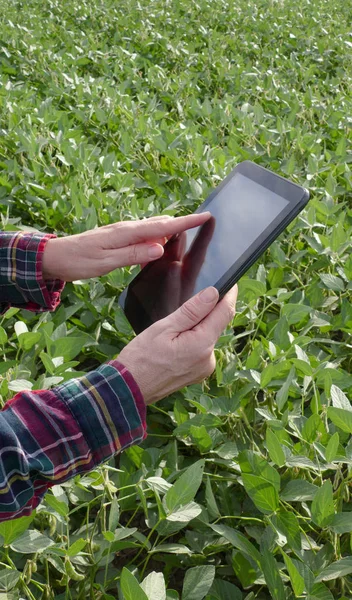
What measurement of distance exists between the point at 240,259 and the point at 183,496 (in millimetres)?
504

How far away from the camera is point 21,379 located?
1.55 meters

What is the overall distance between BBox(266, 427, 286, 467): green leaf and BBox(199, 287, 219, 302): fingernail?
277 mm

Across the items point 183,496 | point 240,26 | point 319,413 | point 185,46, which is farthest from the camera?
point 240,26

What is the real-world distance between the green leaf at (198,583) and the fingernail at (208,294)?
49cm

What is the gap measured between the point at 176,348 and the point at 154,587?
1.36 ft

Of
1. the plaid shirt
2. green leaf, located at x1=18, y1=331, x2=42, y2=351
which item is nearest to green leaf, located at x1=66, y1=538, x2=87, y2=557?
the plaid shirt

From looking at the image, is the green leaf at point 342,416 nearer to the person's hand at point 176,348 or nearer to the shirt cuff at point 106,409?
the person's hand at point 176,348

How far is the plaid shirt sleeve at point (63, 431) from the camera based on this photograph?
1048 millimetres

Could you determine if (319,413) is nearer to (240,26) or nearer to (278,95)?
(278,95)

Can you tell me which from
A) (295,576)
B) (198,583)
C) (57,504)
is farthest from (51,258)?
(295,576)

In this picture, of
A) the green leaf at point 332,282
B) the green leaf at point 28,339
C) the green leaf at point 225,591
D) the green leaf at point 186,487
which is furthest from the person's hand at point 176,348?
the green leaf at point 332,282

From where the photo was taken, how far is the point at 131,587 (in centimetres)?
99

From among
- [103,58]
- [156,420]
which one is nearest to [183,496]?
[156,420]

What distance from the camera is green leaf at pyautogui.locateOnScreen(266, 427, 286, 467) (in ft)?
4.13
